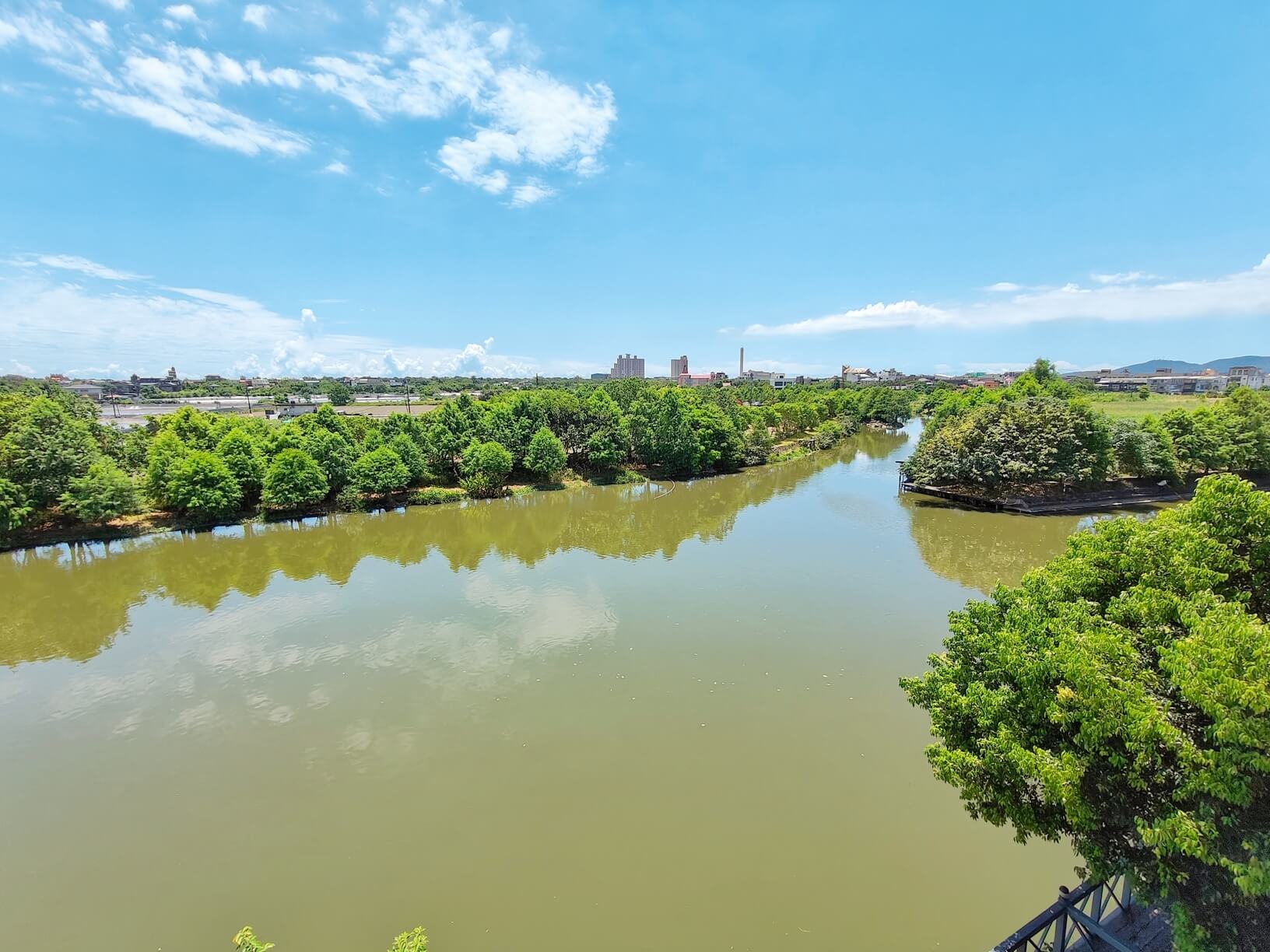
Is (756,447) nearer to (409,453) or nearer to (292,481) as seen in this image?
(409,453)

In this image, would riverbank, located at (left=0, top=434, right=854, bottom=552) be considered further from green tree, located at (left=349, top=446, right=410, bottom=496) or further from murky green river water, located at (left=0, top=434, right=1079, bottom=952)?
murky green river water, located at (left=0, top=434, right=1079, bottom=952)

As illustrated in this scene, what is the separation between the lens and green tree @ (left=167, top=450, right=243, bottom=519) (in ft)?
73.6

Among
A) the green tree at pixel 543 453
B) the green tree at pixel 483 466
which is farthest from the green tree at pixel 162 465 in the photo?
the green tree at pixel 543 453

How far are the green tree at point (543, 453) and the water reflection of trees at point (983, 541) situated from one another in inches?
734

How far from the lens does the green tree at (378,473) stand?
26344 millimetres

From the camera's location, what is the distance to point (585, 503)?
97.1 feet

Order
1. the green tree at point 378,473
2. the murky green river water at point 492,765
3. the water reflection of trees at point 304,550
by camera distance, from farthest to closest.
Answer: the green tree at point 378,473 < the water reflection of trees at point 304,550 < the murky green river water at point 492,765

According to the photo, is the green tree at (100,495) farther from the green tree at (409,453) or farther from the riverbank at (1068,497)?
the riverbank at (1068,497)

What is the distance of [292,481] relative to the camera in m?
24.2

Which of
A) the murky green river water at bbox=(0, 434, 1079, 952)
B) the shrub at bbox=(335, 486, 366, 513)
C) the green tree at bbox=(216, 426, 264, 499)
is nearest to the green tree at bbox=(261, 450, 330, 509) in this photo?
the green tree at bbox=(216, 426, 264, 499)

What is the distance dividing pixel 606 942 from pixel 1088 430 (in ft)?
102

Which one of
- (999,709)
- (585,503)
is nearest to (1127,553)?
(999,709)

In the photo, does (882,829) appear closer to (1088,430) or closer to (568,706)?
(568,706)

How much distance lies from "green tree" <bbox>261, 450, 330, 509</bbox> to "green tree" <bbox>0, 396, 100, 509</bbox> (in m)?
6.18
